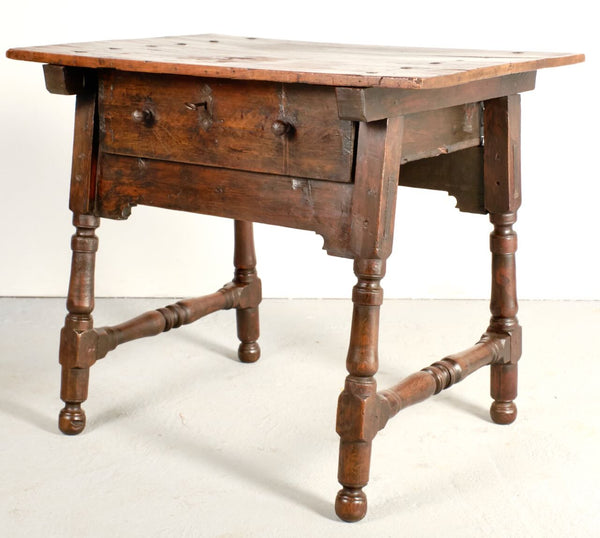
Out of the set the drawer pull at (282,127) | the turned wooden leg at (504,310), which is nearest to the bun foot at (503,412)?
the turned wooden leg at (504,310)

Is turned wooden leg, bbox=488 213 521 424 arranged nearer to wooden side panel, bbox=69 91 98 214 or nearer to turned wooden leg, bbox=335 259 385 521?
turned wooden leg, bbox=335 259 385 521

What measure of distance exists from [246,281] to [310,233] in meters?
0.86

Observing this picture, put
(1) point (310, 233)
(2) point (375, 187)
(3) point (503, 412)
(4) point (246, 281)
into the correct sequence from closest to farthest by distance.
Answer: (2) point (375, 187) < (3) point (503, 412) < (4) point (246, 281) < (1) point (310, 233)

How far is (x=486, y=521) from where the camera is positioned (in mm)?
2574

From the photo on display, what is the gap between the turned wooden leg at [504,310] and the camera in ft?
9.97

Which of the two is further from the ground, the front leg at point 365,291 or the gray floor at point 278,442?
the front leg at point 365,291

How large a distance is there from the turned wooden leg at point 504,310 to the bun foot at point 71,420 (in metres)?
1.18

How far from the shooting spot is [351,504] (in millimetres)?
2576

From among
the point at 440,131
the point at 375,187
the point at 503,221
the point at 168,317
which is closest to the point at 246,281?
the point at 168,317

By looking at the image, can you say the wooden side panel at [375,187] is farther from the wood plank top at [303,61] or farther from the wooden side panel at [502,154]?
the wooden side panel at [502,154]

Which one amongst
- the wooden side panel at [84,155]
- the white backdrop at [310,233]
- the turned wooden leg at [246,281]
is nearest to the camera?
the wooden side panel at [84,155]

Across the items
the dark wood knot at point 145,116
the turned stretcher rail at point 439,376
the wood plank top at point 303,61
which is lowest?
the turned stretcher rail at point 439,376

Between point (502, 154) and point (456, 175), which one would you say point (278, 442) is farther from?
point (502, 154)

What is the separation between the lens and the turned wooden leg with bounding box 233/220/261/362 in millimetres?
3564
